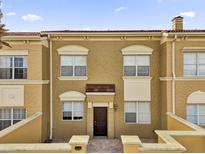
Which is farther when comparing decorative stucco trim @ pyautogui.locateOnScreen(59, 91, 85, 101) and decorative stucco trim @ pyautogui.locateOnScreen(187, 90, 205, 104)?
decorative stucco trim @ pyautogui.locateOnScreen(59, 91, 85, 101)

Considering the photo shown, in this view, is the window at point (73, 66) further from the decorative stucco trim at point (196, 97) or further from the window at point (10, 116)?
the decorative stucco trim at point (196, 97)

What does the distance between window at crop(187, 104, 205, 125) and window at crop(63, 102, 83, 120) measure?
25.3 feet

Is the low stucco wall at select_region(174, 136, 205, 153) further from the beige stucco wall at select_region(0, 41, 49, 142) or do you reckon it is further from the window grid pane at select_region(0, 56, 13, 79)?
the window grid pane at select_region(0, 56, 13, 79)

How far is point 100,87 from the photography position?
1852 cm

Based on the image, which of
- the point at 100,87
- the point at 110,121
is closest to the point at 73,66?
the point at 100,87

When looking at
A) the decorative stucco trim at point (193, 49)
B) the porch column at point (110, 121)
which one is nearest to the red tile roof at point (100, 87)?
the porch column at point (110, 121)

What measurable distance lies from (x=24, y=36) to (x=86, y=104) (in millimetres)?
6475

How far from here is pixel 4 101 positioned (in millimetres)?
17031

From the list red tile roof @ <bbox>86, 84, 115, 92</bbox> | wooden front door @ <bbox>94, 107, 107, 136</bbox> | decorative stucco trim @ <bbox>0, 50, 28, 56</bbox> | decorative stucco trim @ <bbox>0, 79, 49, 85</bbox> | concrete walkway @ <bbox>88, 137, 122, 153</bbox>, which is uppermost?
decorative stucco trim @ <bbox>0, 50, 28, 56</bbox>

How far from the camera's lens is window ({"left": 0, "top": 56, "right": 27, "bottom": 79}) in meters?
17.1

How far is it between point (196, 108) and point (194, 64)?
9.97 feet

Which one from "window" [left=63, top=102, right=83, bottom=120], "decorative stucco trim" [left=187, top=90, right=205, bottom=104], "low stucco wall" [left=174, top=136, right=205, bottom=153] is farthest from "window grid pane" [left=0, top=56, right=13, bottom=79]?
"decorative stucco trim" [left=187, top=90, right=205, bottom=104]

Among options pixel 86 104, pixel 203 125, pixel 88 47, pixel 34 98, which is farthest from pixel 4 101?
pixel 203 125

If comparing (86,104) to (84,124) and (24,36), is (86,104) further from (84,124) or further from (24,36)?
(24,36)
